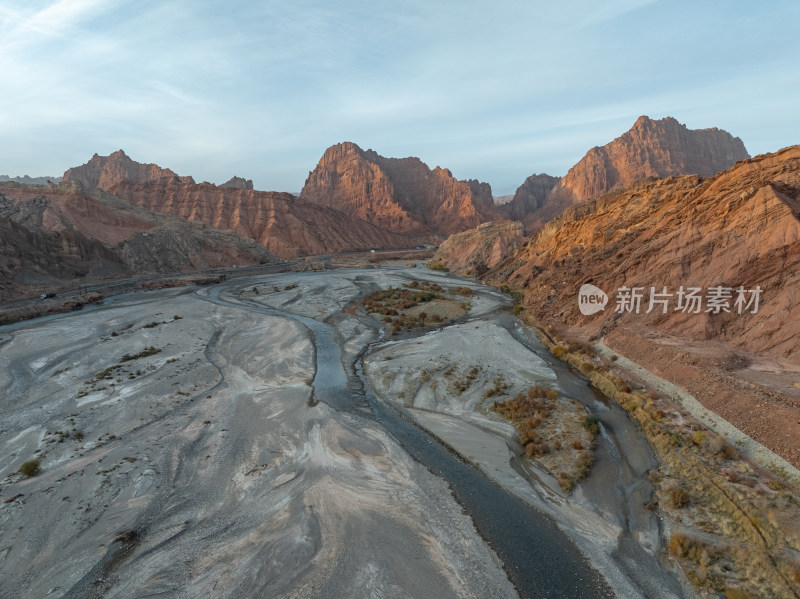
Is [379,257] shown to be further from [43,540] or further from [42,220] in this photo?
[43,540]

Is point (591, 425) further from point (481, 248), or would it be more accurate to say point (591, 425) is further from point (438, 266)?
point (438, 266)

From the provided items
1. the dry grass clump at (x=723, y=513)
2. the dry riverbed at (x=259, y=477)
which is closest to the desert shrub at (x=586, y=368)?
the dry riverbed at (x=259, y=477)

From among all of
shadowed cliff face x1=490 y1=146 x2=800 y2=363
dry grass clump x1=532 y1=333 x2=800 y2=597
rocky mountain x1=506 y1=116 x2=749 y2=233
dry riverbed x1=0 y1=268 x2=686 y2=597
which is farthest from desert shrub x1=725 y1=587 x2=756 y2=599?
rocky mountain x1=506 y1=116 x2=749 y2=233

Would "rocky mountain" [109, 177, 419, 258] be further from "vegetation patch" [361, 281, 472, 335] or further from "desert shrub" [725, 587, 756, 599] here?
"desert shrub" [725, 587, 756, 599]

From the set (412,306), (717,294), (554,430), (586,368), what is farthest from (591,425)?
(412,306)

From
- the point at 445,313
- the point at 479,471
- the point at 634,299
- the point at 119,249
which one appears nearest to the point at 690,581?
the point at 479,471

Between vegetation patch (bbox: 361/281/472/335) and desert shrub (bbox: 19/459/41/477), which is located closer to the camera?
desert shrub (bbox: 19/459/41/477)

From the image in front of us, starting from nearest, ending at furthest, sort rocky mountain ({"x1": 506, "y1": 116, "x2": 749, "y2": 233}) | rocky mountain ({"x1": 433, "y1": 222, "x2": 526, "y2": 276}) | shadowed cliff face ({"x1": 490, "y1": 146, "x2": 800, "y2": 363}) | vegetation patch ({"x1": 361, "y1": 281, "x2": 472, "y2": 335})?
1. shadowed cliff face ({"x1": 490, "y1": 146, "x2": 800, "y2": 363})
2. vegetation patch ({"x1": 361, "y1": 281, "x2": 472, "y2": 335})
3. rocky mountain ({"x1": 433, "y1": 222, "x2": 526, "y2": 276})
4. rocky mountain ({"x1": 506, "y1": 116, "x2": 749, "y2": 233})
